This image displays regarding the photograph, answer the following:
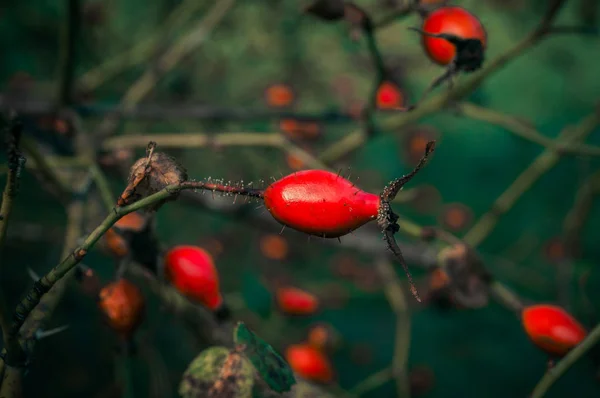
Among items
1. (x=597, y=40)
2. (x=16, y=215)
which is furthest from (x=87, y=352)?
(x=597, y=40)

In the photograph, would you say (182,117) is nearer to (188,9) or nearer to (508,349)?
(188,9)

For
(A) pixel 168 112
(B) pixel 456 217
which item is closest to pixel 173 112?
(A) pixel 168 112

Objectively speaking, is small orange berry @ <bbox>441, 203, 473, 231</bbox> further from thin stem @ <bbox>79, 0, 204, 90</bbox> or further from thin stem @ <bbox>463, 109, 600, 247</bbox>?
thin stem @ <bbox>79, 0, 204, 90</bbox>

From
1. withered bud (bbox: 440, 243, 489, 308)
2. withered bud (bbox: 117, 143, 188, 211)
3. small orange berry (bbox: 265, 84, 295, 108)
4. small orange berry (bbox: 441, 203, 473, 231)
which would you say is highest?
small orange berry (bbox: 265, 84, 295, 108)

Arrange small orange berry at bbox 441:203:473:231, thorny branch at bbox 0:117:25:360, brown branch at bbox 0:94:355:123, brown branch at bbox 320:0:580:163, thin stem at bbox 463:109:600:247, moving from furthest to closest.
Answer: small orange berry at bbox 441:203:473:231 < brown branch at bbox 0:94:355:123 < thin stem at bbox 463:109:600:247 < brown branch at bbox 320:0:580:163 < thorny branch at bbox 0:117:25:360

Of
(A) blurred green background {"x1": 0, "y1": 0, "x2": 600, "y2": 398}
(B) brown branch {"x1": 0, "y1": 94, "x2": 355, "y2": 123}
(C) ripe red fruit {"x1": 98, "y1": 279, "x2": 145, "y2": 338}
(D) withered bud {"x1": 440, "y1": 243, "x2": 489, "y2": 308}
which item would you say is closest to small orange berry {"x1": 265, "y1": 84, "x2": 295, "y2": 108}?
(A) blurred green background {"x1": 0, "y1": 0, "x2": 600, "y2": 398}

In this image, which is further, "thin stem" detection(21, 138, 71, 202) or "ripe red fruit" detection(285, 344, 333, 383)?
"ripe red fruit" detection(285, 344, 333, 383)

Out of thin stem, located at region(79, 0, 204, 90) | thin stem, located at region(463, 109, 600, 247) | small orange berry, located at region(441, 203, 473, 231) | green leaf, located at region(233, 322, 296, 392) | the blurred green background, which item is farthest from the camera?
small orange berry, located at region(441, 203, 473, 231)

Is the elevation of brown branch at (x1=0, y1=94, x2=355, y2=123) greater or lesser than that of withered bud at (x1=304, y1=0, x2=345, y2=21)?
greater
